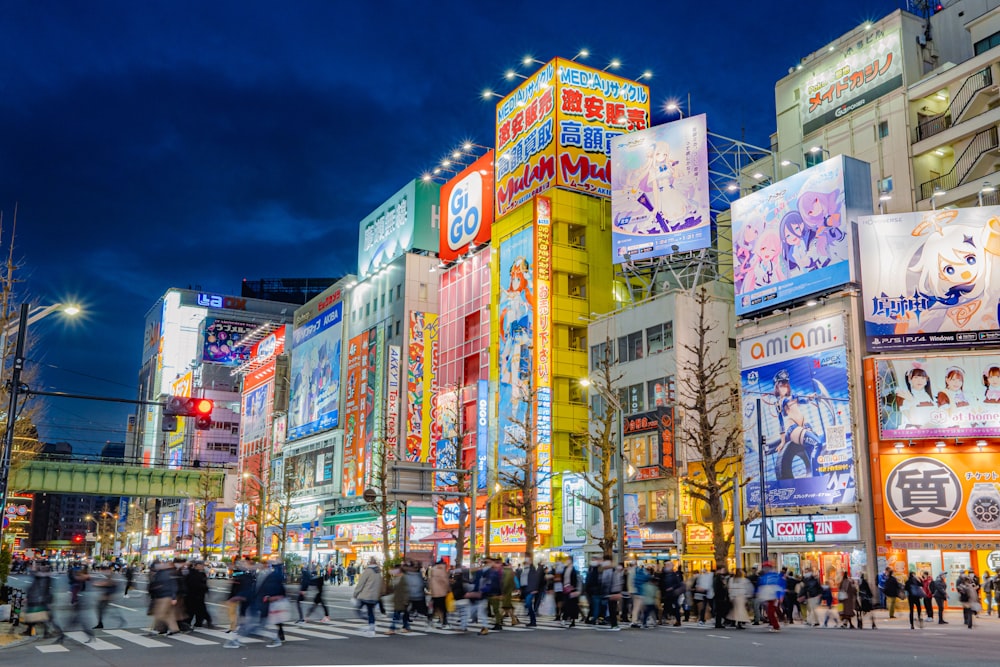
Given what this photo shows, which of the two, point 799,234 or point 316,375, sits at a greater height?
point 316,375

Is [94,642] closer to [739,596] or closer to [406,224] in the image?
[739,596]

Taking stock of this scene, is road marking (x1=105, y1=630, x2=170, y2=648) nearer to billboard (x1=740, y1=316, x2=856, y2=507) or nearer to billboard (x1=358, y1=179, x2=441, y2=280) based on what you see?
billboard (x1=740, y1=316, x2=856, y2=507)

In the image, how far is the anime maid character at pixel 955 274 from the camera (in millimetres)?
36250

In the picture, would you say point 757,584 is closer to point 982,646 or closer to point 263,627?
point 982,646

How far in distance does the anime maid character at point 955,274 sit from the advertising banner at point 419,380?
37674 millimetres

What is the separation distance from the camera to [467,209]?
69.5 metres

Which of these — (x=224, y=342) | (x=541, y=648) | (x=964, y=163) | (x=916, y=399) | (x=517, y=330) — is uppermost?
(x=224, y=342)

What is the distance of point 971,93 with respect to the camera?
42.8m

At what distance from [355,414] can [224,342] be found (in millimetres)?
77724

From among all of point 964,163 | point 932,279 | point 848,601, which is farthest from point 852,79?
point 848,601

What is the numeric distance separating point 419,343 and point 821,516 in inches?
1488

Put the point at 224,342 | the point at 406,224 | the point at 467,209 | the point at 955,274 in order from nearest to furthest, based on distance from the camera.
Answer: the point at 955,274, the point at 467,209, the point at 406,224, the point at 224,342

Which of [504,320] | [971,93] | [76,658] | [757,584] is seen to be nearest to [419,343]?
[504,320]

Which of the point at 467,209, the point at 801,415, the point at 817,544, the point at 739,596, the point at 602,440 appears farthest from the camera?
the point at 467,209
